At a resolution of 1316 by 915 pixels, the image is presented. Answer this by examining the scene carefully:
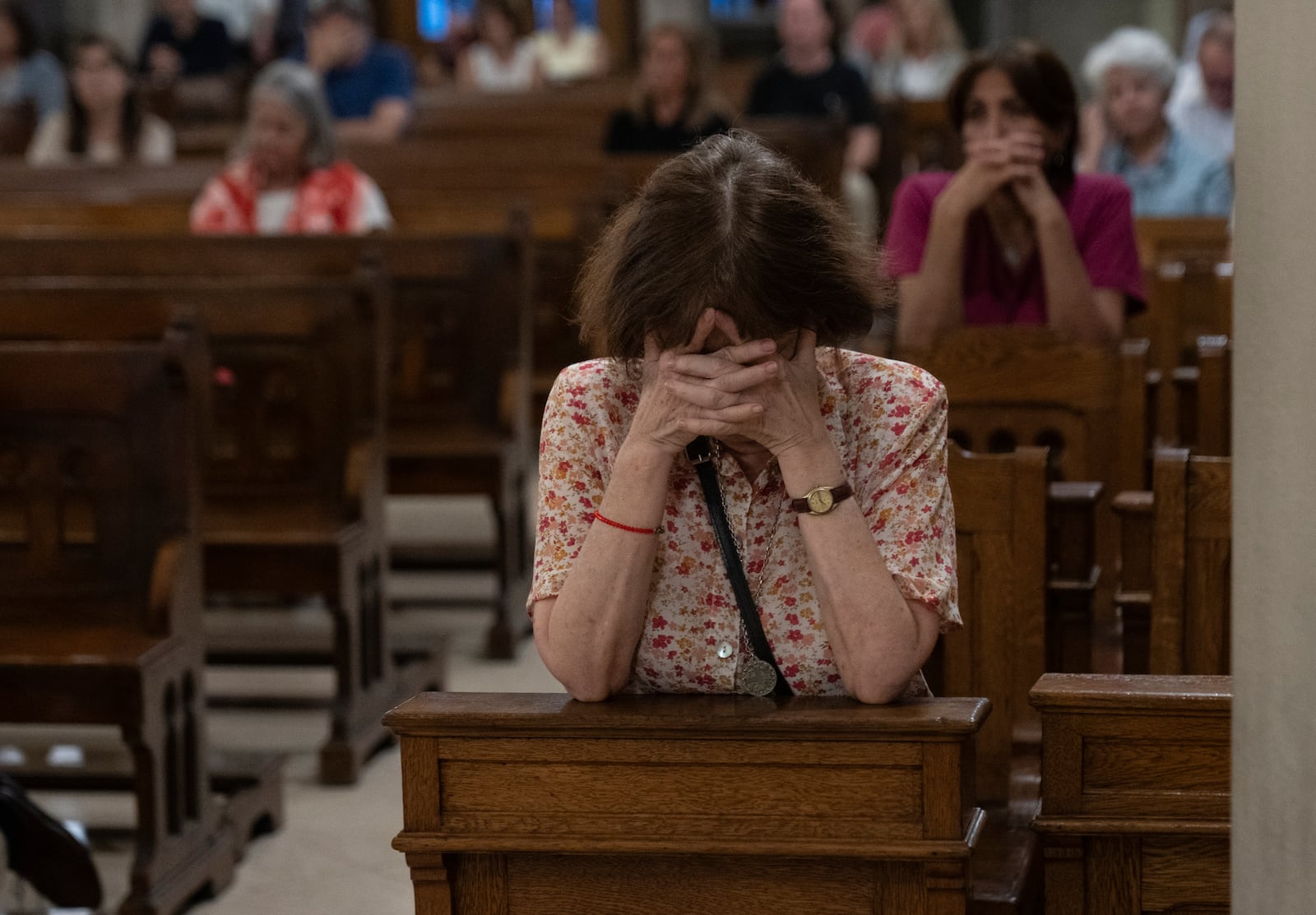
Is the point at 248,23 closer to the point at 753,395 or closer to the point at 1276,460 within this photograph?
the point at 753,395

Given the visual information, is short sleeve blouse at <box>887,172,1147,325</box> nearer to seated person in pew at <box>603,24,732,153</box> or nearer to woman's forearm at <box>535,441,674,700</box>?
woman's forearm at <box>535,441,674,700</box>

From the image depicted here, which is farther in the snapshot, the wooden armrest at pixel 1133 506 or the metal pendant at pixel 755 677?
the wooden armrest at pixel 1133 506

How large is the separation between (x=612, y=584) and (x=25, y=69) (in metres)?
10.2

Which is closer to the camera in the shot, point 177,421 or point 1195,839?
point 1195,839

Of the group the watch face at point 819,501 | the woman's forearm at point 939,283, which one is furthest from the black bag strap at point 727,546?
the woman's forearm at point 939,283

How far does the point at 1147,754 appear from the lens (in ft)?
6.34

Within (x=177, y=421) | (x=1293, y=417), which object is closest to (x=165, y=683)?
(x=177, y=421)

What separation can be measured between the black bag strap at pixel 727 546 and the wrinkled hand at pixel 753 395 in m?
0.06

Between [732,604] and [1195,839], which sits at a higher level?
[732,604]

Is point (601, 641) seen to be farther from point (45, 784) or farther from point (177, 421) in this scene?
point (45, 784)

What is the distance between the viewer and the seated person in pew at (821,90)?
Answer: 27.8 feet

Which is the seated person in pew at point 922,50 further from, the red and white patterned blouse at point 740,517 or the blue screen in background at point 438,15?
the red and white patterned blouse at point 740,517

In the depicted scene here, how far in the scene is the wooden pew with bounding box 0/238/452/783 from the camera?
417 centimetres

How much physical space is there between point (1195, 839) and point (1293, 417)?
69 centimetres
